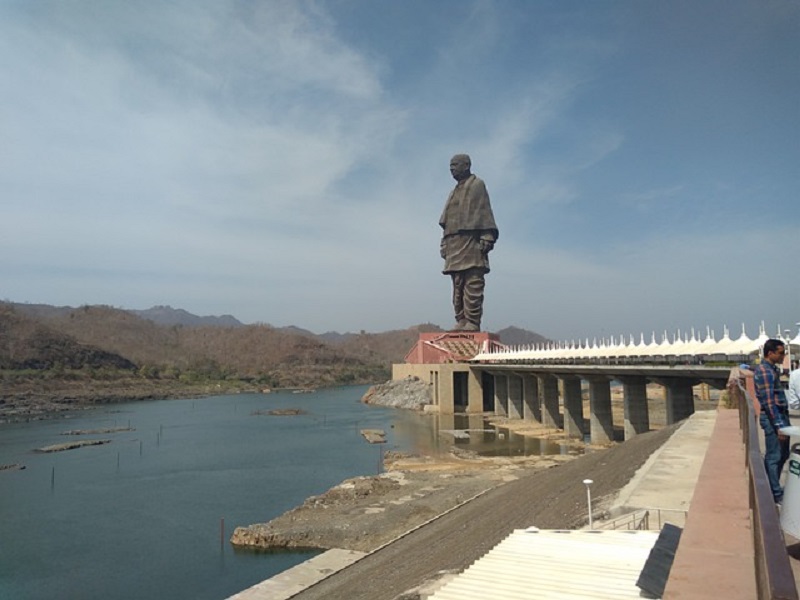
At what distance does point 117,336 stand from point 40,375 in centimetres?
9262

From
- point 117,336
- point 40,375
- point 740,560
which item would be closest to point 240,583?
point 740,560

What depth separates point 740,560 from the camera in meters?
3.97

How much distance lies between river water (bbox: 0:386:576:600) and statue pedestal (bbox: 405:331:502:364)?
31.9 feet

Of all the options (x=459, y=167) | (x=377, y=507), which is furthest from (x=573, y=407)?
(x=459, y=167)

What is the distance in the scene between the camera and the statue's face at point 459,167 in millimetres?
76125

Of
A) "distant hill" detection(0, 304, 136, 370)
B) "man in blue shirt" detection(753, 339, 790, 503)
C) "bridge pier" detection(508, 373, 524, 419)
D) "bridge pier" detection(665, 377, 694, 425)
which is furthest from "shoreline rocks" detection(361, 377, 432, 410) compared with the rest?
"distant hill" detection(0, 304, 136, 370)

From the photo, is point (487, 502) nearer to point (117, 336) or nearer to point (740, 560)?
point (740, 560)

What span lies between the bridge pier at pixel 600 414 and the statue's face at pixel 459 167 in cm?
4190

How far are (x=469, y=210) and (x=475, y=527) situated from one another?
2308 inches

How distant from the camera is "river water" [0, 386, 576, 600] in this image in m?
20.3

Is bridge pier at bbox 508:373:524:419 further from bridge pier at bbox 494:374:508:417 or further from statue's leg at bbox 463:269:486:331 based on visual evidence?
statue's leg at bbox 463:269:486:331

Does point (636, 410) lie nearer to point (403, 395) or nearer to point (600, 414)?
point (600, 414)

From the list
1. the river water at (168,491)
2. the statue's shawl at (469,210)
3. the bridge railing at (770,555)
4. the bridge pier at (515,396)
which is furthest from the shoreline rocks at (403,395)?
the bridge railing at (770,555)

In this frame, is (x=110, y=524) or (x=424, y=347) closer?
(x=110, y=524)
